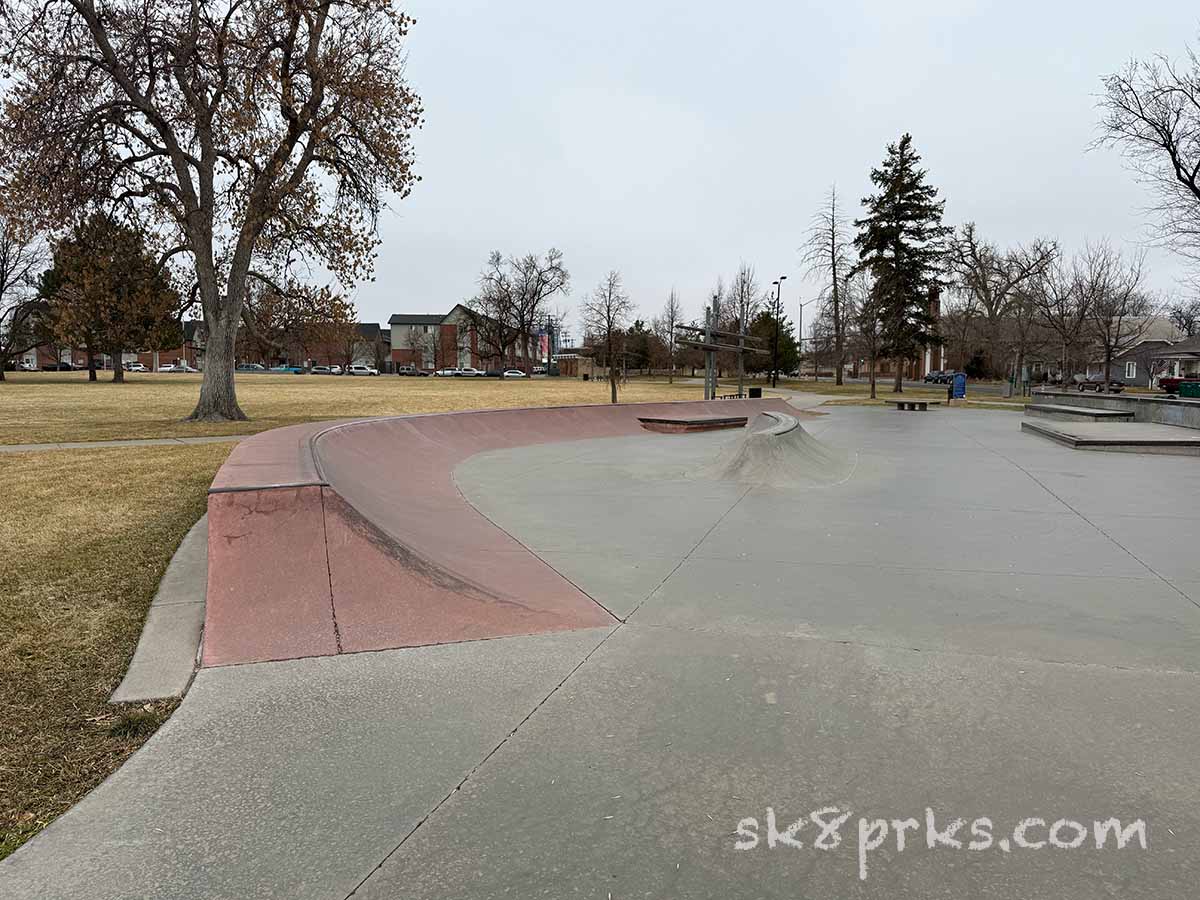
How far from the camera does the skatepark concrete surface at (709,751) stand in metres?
2.08

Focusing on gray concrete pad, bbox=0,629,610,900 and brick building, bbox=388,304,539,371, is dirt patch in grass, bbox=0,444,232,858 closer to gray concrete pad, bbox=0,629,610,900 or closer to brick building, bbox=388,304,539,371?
gray concrete pad, bbox=0,629,610,900

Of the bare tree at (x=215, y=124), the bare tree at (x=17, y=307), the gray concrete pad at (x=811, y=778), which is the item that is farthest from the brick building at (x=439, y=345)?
the gray concrete pad at (x=811, y=778)

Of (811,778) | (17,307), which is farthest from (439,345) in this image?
(811,778)

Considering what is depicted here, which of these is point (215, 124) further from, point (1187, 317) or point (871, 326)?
point (1187, 317)

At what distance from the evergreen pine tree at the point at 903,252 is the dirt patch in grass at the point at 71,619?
141 ft

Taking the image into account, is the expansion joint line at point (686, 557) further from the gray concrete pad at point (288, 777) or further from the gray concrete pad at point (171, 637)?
the gray concrete pad at point (171, 637)

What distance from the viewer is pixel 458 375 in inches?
3639

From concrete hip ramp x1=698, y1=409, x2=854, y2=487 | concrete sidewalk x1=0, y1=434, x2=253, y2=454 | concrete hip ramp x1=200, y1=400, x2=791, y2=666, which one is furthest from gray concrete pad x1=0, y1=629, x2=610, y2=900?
concrete sidewalk x1=0, y1=434, x2=253, y2=454

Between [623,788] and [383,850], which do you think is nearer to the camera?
[383,850]

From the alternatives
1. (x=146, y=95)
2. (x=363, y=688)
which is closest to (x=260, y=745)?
(x=363, y=688)

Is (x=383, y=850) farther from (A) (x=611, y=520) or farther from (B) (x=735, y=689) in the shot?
(A) (x=611, y=520)

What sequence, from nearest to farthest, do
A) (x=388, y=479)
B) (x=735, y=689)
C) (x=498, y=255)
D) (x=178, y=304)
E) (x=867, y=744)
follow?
(x=867, y=744) → (x=735, y=689) → (x=388, y=479) → (x=178, y=304) → (x=498, y=255)

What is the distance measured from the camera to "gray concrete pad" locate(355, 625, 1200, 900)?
2.04 m

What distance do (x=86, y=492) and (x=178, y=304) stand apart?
13.4m
